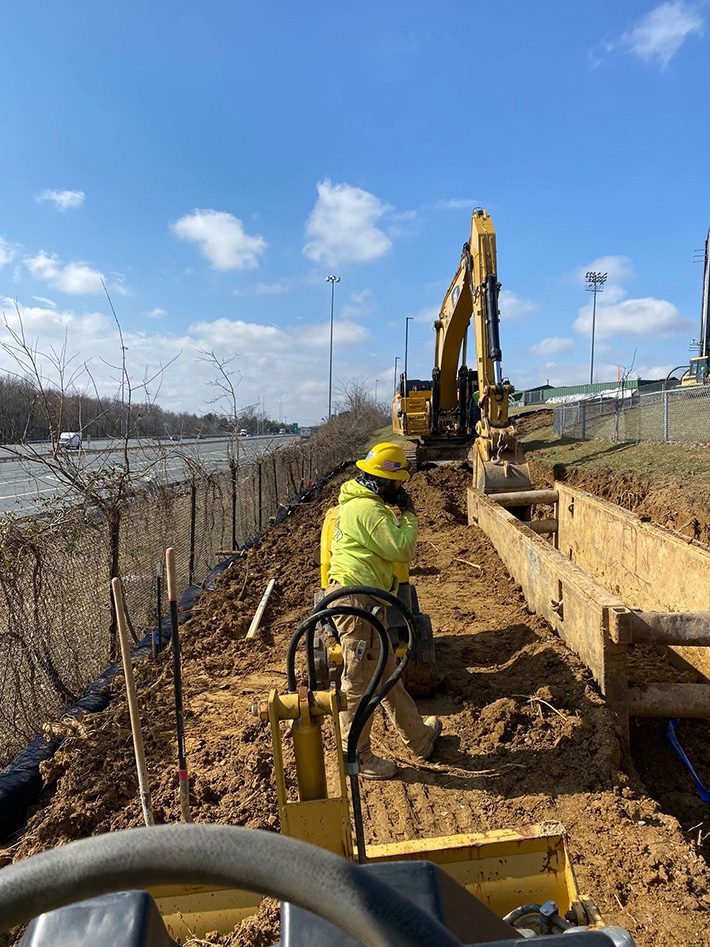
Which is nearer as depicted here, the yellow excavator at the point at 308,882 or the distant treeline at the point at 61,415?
the yellow excavator at the point at 308,882

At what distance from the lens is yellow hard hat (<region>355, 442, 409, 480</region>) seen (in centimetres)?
418

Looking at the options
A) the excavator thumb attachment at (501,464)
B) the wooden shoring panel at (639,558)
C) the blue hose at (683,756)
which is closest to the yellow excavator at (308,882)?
the blue hose at (683,756)

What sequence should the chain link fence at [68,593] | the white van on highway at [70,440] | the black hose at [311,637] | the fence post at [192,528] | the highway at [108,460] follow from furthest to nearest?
1. the fence post at [192,528]
2. the highway at [108,460]
3. the white van on highway at [70,440]
4. the chain link fence at [68,593]
5. the black hose at [311,637]

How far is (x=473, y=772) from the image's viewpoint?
13.3ft

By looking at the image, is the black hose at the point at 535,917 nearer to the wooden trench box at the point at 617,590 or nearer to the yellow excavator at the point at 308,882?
the yellow excavator at the point at 308,882

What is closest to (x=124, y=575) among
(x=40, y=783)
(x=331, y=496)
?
(x=40, y=783)

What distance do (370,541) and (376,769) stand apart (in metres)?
1.43

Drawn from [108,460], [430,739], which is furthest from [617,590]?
[108,460]

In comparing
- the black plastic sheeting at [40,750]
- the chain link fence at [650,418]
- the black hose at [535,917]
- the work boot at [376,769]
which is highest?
the chain link fence at [650,418]

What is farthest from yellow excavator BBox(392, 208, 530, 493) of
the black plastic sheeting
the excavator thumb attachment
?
the black plastic sheeting

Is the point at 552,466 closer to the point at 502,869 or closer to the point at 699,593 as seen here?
the point at 699,593

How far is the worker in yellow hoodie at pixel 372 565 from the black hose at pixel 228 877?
3.16 meters

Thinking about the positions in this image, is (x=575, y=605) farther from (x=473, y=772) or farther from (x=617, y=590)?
(x=617, y=590)

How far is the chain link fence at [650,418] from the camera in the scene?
1473cm
